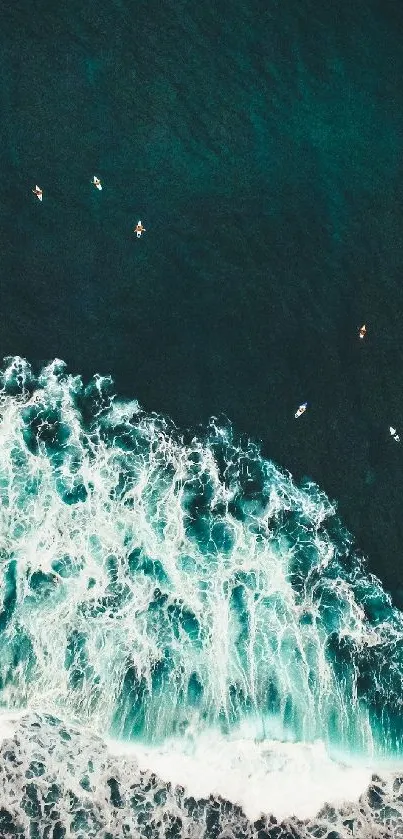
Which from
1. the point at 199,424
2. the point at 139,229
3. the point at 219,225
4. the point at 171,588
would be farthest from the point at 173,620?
the point at 219,225

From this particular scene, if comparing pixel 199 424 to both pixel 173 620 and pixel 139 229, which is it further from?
pixel 139 229

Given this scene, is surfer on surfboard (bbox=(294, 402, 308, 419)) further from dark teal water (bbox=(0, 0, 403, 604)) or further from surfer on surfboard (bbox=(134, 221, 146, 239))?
surfer on surfboard (bbox=(134, 221, 146, 239))

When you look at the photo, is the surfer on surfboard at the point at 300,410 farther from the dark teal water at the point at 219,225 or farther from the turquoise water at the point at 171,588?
the turquoise water at the point at 171,588

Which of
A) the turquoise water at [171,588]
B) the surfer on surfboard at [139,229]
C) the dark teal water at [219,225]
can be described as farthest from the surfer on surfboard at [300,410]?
the surfer on surfboard at [139,229]

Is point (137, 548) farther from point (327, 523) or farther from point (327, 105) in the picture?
point (327, 105)

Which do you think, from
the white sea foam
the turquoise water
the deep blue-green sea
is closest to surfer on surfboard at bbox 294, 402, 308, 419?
the deep blue-green sea

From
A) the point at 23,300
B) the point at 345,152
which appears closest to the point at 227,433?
the point at 23,300

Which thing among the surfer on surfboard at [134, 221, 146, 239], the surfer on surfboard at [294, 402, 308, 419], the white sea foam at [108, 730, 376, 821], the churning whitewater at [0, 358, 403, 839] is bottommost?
the white sea foam at [108, 730, 376, 821]

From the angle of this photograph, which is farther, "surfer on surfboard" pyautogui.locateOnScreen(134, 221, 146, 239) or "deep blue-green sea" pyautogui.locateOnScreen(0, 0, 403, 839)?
"surfer on surfboard" pyautogui.locateOnScreen(134, 221, 146, 239)
